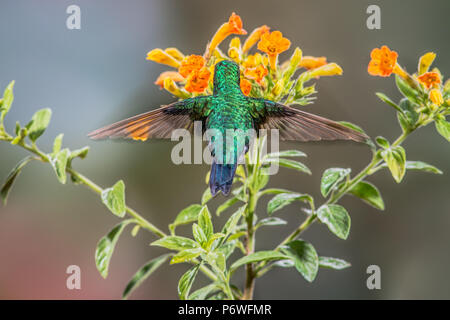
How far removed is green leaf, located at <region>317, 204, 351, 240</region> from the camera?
0.62 meters

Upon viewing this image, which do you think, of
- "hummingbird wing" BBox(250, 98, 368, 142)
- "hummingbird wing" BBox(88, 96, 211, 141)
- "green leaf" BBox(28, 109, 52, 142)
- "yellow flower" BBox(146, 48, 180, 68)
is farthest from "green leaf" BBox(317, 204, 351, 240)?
"green leaf" BBox(28, 109, 52, 142)

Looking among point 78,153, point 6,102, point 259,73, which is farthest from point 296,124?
point 6,102

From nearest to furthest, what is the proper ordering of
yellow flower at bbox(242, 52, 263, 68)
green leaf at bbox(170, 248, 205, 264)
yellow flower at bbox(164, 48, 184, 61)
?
1. green leaf at bbox(170, 248, 205, 264)
2. yellow flower at bbox(242, 52, 263, 68)
3. yellow flower at bbox(164, 48, 184, 61)

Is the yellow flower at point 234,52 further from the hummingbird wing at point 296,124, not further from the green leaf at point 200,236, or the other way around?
the green leaf at point 200,236

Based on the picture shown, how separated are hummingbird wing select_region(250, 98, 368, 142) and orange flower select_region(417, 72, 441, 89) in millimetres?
178

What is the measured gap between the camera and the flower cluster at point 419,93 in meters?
0.66

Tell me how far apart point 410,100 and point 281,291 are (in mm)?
1211

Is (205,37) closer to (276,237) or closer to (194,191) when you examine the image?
(194,191)

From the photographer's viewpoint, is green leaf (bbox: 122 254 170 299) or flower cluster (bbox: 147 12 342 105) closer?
flower cluster (bbox: 147 12 342 105)

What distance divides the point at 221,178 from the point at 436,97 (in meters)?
0.34

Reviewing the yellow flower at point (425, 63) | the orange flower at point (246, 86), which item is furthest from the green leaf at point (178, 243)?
the yellow flower at point (425, 63)

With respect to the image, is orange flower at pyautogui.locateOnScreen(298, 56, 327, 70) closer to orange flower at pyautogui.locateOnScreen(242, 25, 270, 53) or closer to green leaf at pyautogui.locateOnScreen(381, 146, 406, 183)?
orange flower at pyautogui.locateOnScreen(242, 25, 270, 53)

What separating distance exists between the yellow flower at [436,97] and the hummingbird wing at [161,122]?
0.32m

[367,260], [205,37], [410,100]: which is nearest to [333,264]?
[410,100]
